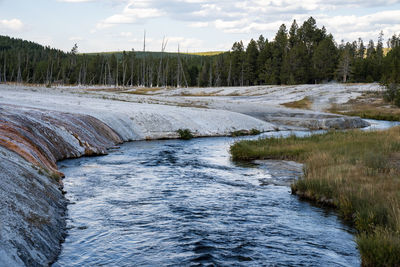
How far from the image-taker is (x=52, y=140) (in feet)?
62.3

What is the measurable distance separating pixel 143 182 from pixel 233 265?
764cm

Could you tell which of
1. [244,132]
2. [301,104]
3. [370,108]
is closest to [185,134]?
[244,132]

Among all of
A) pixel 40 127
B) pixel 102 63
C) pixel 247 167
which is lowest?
pixel 247 167

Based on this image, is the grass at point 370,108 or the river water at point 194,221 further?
the grass at point 370,108

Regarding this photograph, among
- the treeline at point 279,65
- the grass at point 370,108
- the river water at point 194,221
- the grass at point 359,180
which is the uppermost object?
the treeline at point 279,65

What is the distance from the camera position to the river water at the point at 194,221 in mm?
7832

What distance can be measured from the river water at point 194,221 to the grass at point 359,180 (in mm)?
516

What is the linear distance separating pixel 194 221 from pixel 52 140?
11484 mm

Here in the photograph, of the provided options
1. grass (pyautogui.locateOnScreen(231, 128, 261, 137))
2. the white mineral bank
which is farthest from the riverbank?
grass (pyautogui.locateOnScreen(231, 128, 261, 137))

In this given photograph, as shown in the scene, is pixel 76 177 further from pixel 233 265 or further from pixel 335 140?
pixel 335 140

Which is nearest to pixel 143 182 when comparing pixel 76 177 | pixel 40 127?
pixel 76 177

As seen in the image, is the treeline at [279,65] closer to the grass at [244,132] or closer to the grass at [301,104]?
the grass at [301,104]

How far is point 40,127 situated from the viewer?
19.0 meters

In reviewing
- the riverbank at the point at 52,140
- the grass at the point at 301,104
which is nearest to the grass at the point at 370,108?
the grass at the point at 301,104
